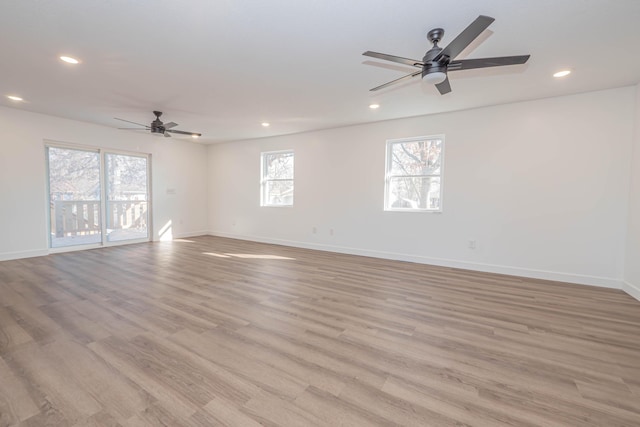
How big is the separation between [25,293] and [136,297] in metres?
1.34

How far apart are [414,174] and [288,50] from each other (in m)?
Result: 3.21

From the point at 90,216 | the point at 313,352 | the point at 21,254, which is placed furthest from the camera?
the point at 90,216

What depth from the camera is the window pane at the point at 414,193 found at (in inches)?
191

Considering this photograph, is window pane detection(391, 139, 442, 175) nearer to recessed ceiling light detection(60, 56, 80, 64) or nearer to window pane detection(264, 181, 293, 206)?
window pane detection(264, 181, 293, 206)

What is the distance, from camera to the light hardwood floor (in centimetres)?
152

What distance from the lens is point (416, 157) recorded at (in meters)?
4.99

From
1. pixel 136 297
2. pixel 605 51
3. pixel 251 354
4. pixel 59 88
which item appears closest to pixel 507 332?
pixel 251 354

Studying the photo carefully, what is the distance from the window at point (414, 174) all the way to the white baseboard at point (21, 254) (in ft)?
21.1

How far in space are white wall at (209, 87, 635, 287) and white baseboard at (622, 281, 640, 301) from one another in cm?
9

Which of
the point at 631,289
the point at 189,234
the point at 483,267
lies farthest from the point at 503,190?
the point at 189,234

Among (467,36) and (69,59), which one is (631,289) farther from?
(69,59)

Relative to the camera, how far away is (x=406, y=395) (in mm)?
1645

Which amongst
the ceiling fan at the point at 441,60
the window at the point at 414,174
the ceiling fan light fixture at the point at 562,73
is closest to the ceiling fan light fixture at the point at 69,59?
the ceiling fan at the point at 441,60

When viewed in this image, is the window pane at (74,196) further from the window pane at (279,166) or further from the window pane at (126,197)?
the window pane at (279,166)
